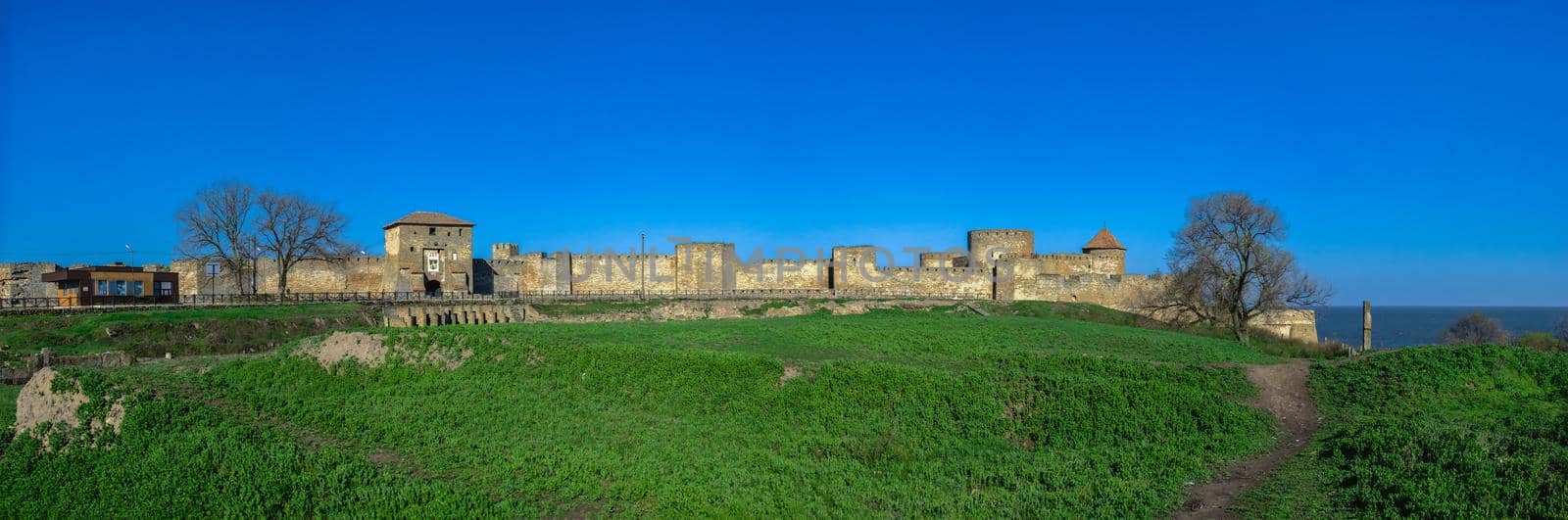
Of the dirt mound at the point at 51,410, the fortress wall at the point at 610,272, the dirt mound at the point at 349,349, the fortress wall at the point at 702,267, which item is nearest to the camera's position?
the dirt mound at the point at 51,410

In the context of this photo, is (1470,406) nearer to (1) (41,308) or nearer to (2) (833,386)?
(2) (833,386)

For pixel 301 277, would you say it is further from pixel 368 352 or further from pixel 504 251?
pixel 368 352

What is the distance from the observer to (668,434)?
45.8 feet

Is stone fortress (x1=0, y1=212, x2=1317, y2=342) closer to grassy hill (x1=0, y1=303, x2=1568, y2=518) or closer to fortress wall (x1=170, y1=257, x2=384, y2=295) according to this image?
fortress wall (x1=170, y1=257, x2=384, y2=295)

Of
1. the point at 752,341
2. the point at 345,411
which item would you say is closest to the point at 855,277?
the point at 752,341

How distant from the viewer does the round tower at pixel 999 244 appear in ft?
153

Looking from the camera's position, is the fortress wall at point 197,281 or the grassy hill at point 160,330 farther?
the fortress wall at point 197,281

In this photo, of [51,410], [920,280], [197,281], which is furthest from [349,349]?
[920,280]

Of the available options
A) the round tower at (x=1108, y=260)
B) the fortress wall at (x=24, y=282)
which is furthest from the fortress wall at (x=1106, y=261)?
the fortress wall at (x=24, y=282)

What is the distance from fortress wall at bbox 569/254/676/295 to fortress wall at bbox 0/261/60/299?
2145cm

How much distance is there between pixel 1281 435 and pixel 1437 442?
278cm

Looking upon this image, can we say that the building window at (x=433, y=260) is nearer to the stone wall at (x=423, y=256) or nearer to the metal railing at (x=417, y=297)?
the stone wall at (x=423, y=256)

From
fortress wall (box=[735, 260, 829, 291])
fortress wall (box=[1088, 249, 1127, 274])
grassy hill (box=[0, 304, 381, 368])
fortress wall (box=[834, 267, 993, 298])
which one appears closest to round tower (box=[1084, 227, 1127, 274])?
fortress wall (box=[1088, 249, 1127, 274])

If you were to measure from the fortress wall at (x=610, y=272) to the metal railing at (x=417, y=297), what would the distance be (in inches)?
22.3
